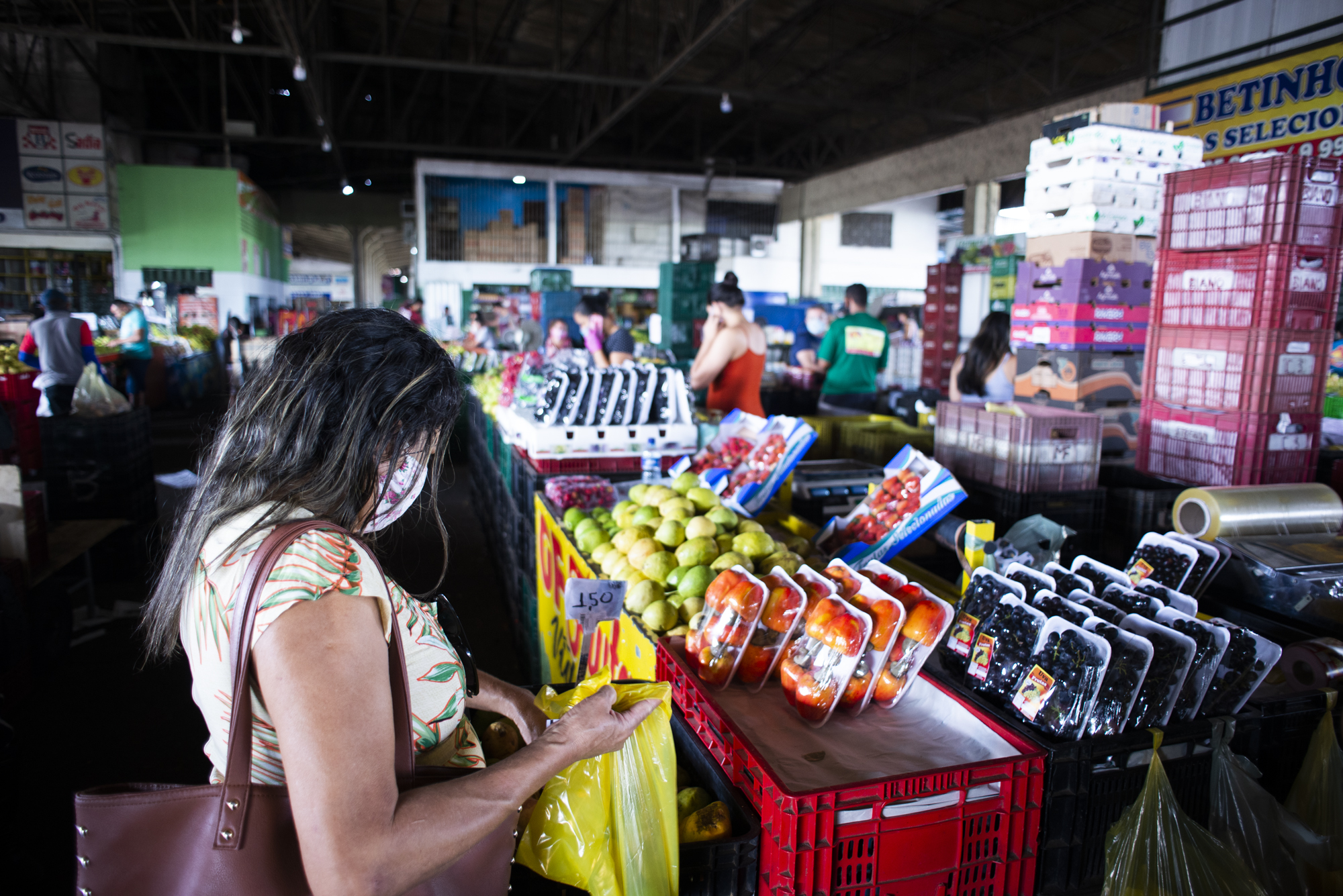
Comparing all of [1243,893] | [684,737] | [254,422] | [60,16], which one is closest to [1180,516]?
[1243,893]

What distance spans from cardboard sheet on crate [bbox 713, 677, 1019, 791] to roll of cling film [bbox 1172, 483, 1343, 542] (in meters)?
1.27

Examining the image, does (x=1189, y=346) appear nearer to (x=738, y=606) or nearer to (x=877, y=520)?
(x=877, y=520)

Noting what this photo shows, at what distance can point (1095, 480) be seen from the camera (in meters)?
3.30

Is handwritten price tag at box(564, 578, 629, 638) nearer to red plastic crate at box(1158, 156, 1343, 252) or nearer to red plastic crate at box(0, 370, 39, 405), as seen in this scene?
red plastic crate at box(1158, 156, 1343, 252)

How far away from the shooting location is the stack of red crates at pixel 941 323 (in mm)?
9891

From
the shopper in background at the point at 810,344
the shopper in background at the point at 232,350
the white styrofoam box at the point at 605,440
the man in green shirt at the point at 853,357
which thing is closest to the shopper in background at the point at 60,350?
the shopper in background at the point at 232,350

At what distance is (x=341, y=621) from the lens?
97cm

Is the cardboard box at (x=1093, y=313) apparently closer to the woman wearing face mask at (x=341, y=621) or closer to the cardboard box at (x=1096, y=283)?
the cardboard box at (x=1096, y=283)

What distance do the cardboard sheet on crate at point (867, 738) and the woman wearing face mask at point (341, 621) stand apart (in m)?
0.49

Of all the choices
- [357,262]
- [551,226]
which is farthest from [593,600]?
[357,262]

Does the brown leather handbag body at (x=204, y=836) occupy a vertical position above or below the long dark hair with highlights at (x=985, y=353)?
below

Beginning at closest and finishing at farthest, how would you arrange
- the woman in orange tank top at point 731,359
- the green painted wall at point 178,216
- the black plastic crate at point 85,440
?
the woman in orange tank top at point 731,359 < the black plastic crate at point 85,440 < the green painted wall at point 178,216

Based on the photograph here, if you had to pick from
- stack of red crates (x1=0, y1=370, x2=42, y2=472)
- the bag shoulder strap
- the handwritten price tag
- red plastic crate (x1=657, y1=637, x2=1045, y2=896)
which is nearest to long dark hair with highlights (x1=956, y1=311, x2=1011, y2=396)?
the handwritten price tag

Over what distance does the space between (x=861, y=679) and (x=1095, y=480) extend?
2025mm
